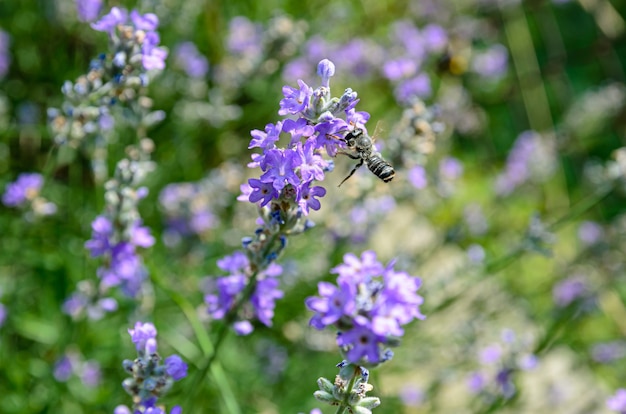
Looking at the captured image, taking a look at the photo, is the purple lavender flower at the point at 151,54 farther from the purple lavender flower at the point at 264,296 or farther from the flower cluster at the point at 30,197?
the flower cluster at the point at 30,197

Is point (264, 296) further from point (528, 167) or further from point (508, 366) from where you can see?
point (528, 167)

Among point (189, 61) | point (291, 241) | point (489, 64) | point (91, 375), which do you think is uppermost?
point (489, 64)

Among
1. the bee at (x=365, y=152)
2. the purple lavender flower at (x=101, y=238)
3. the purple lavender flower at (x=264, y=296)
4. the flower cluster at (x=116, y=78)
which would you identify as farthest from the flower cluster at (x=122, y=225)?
the bee at (x=365, y=152)

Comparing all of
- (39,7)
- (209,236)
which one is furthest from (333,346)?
(39,7)

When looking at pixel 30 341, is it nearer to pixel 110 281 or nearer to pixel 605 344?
pixel 110 281

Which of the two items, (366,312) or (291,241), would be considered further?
(291,241)

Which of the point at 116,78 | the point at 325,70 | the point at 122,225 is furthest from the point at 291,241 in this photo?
the point at 325,70
